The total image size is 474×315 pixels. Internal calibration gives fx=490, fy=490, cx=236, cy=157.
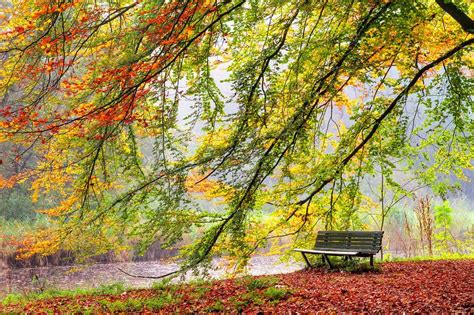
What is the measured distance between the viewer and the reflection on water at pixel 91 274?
414 inches

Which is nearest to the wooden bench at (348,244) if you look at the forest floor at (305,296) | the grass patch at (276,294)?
the forest floor at (305,296)

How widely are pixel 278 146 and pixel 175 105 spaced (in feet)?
3.86

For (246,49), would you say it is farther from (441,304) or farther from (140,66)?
(441,304)

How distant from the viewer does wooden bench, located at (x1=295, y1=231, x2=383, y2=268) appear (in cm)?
711

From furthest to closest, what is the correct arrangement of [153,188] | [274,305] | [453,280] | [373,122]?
1. [373,122]
2. [453,280]
3. [153,188]
4. [274,305]

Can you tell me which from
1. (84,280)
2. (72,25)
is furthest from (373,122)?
(84,280)

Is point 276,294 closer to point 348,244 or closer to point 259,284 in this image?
point 259,284

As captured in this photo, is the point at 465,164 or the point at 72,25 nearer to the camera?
the point at 72,25

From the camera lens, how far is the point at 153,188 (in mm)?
5152

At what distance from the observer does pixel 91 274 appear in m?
12.4

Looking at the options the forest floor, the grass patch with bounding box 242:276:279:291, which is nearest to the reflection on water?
the forest floor

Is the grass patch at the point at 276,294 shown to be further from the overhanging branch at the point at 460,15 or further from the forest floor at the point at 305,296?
the overhanging branch at the point at 460,15

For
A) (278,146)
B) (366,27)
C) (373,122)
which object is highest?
(366,27)

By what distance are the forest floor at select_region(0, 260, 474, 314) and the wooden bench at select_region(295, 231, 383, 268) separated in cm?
31
